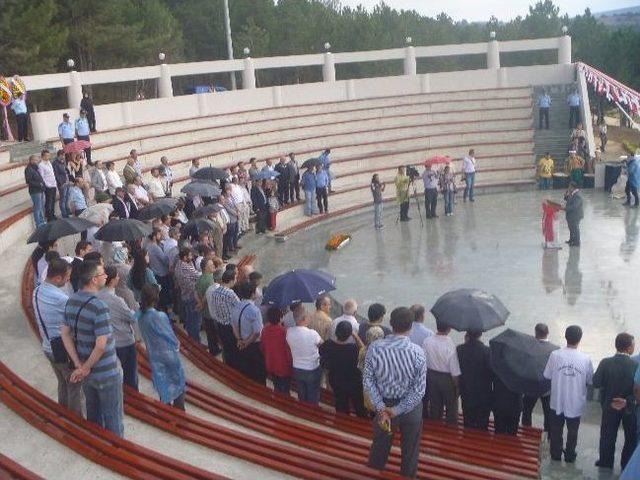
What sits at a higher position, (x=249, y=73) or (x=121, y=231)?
(x=249, y=73)

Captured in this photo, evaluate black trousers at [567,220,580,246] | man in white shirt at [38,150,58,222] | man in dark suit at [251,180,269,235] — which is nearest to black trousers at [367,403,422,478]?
man in white shirt at [38,150,58,222]

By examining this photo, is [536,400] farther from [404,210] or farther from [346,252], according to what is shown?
[404,210]

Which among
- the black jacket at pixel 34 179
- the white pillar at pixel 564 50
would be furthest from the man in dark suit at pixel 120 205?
the white pillar at pixel 564 50

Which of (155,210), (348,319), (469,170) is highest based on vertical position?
(155,210)

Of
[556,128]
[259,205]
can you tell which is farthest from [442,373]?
[556,128]

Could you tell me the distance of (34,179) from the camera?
47.4 ft

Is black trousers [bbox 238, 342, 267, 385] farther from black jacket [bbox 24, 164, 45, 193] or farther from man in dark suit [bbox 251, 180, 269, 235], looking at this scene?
man in dark suit [bbox 251, 180, 269, 235]

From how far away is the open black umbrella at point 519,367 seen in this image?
8352 millimetres

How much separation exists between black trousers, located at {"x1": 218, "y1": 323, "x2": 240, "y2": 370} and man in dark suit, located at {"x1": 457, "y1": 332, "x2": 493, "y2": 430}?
8.41 ft

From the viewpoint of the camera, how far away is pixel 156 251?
38.8ft

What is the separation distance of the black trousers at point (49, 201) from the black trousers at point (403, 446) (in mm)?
9983

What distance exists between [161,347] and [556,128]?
23283mm

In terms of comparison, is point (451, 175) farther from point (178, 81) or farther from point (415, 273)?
point (178, 81)

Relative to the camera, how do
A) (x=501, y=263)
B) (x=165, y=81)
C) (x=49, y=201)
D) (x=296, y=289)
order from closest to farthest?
1. (x=296, y=289)
2. (x=49, y=201)
3. (x=501, y=263)
4. (x=165, y=81)
